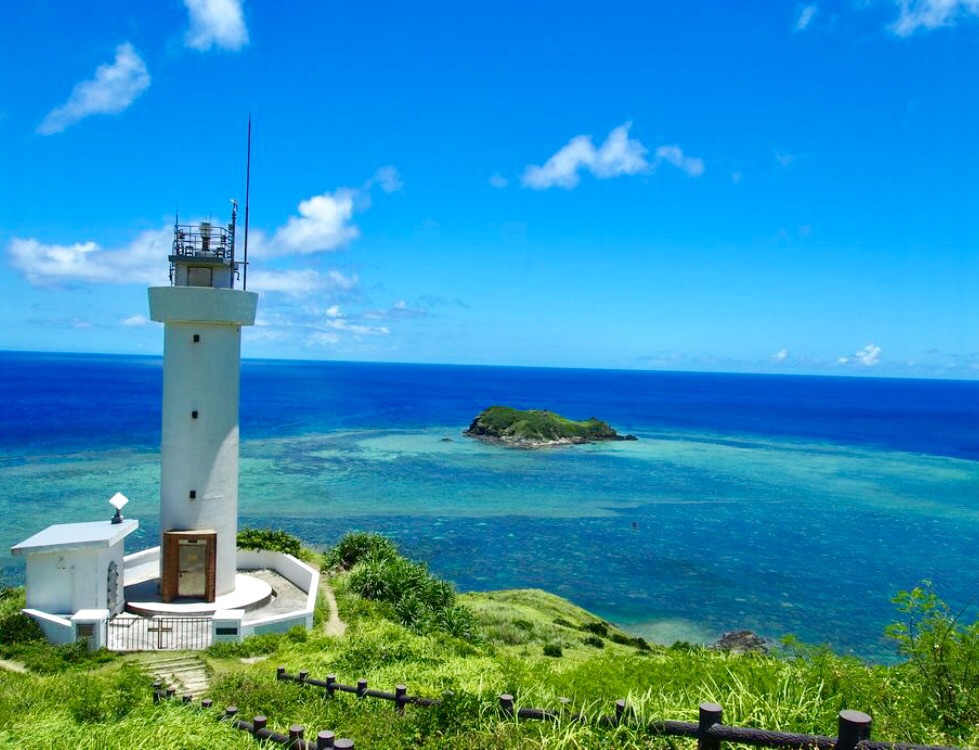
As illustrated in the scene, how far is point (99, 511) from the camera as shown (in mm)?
42438

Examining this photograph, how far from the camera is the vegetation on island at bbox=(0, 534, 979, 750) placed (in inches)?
271

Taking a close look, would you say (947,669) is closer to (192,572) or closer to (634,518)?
(192,572)

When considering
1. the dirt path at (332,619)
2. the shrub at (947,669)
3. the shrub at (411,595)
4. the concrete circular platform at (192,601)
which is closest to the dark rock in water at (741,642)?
the shrub at (411,595)

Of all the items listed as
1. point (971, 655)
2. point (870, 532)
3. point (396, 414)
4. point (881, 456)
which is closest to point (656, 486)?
point (870, 532)

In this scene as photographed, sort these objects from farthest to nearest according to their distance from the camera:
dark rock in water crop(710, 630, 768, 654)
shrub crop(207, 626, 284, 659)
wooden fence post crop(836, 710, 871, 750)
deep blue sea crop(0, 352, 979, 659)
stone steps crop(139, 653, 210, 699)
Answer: deep blue sea crop(0, 352, 979, 659) → dark rock in water crop(710, 630, 768, 654) → shrub crop(207, 626, 284, 659) → stone steps crop(139, 653, 210, 699) → wooden fence post crop(836, 710, 871, 750)

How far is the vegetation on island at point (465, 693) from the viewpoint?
6.89 m

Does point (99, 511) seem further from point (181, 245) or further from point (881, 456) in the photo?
point (881, 456)

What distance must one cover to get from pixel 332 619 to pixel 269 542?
5441 millimetres

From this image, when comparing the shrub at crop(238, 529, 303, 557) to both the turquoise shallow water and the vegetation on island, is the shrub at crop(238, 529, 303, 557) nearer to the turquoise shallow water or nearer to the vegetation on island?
the vegetation on island

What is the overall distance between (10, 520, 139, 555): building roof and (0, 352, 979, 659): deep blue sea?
17187mm

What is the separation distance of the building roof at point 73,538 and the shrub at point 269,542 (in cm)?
517

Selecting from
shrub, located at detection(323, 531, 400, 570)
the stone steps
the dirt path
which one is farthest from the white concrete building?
shrub, located at detection(323, 531, 400, 570)

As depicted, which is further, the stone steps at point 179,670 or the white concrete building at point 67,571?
the white concrete building at point 67,571

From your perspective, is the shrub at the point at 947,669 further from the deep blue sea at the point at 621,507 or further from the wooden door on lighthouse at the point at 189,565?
the wooden door on lighthouse at the point at 189,565
